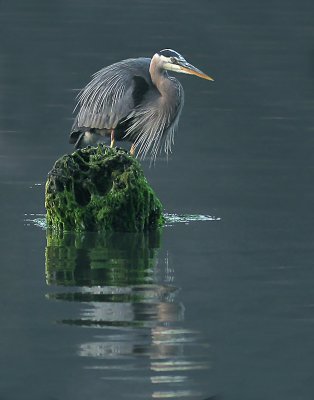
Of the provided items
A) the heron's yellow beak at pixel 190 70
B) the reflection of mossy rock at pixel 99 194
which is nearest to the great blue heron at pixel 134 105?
the heron's yellow beak at pixel 190 70

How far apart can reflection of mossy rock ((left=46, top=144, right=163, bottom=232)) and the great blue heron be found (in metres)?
2.19

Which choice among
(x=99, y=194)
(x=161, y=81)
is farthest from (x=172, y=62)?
(x=99, y=194)

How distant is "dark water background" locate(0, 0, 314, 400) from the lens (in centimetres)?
806

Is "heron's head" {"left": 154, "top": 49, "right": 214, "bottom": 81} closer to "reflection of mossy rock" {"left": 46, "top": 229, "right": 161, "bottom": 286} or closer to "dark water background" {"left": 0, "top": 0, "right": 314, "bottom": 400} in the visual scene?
"dark water background" {"left": 0, "top": 0, "right": 314, "bottom": 400}

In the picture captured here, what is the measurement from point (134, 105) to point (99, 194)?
99.4 inches

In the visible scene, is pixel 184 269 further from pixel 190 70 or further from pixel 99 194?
pixel 190 70

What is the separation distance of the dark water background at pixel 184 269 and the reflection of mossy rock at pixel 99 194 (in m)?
0.26

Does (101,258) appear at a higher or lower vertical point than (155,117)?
lower

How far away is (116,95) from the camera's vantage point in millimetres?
15242

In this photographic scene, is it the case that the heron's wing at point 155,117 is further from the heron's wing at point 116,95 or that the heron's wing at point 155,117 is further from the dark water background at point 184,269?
the dark water background at point 184,269

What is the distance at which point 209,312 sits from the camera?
952 cm

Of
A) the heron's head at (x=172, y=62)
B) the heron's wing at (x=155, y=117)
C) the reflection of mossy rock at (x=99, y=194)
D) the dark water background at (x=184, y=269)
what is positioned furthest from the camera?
the heron's wing at (x=155, y=117)

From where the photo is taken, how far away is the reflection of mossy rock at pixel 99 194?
12789 mm

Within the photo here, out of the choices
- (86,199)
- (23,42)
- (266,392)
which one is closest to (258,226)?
(86,199)
